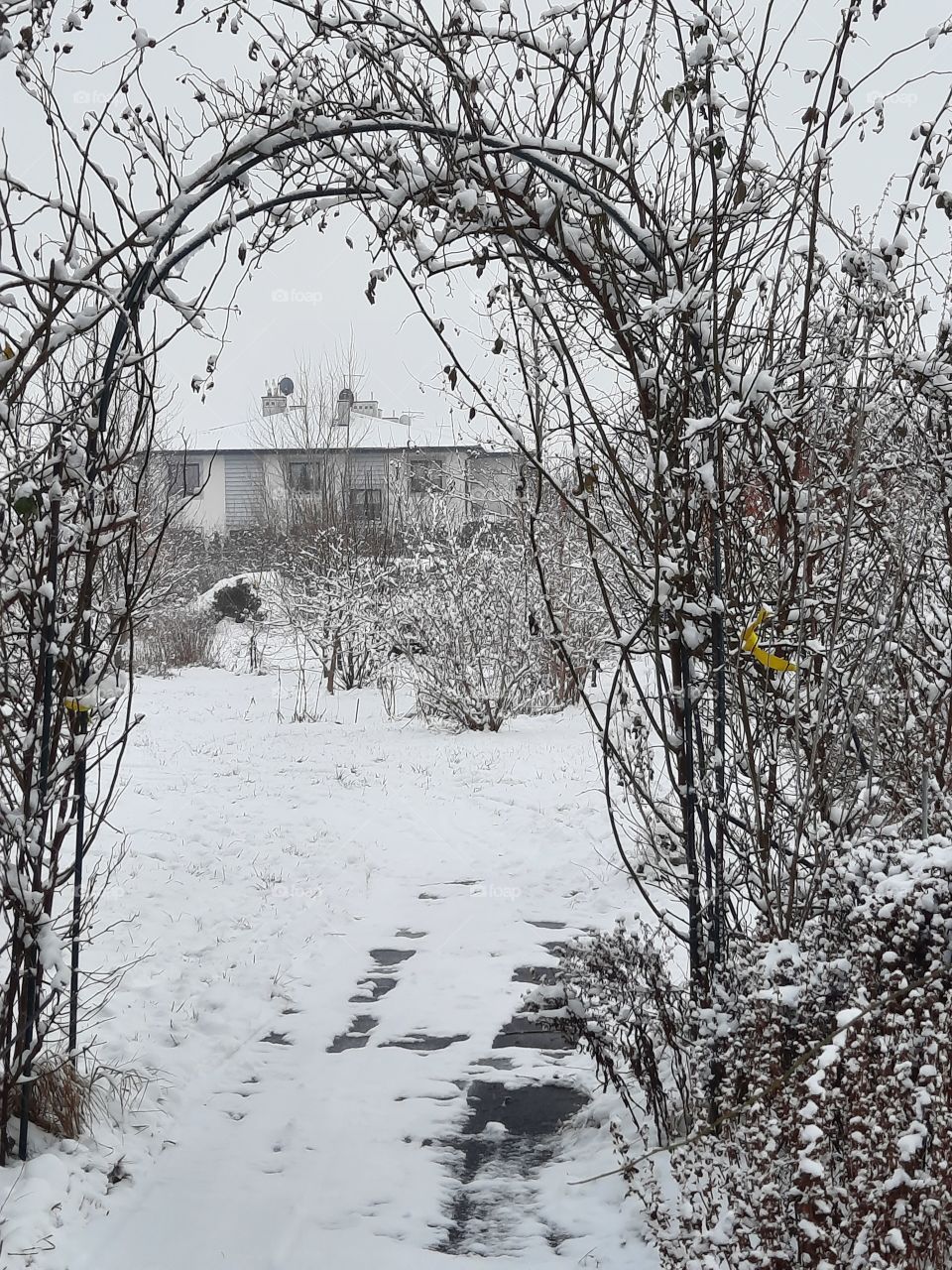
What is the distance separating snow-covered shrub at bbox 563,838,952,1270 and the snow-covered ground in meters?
0.62

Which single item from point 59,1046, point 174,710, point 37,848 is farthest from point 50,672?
point 174,710

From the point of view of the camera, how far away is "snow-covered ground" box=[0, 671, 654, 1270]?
3191 mm

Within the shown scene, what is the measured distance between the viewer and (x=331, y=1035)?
4.70m

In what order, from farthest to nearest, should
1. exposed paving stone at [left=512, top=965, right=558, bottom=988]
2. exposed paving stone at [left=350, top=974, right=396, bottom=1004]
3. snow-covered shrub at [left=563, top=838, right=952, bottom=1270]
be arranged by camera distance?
exposed paving stone at [left=512, top=965, right=558, bottom=988] → exposed paving stone at [left=350, top=974, right=396, bottom=1004] → snow-covered shrub at [left=563, top=838, right=952, bottom=1270]

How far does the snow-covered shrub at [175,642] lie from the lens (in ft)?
67.0

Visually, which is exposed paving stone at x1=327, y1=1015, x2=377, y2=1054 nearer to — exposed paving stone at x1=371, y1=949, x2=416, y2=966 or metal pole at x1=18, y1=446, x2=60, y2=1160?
exposed paving stone at x1=371, y1=949, x2=416, y2=966

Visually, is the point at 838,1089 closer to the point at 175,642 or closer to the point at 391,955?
the point at 391,955

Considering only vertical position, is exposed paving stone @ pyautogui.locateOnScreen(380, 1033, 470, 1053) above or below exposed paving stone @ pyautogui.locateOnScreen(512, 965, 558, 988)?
below

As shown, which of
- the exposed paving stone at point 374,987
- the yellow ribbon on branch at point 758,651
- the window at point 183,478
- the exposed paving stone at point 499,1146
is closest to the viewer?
the yellow ribbon on branch at point 758,651

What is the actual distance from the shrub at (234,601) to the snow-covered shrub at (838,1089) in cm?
2227

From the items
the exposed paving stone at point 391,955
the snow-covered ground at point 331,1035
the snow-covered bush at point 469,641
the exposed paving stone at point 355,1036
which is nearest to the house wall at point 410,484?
the snow-covered bush at point 469,641

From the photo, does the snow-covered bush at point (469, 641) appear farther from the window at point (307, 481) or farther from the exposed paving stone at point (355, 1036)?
the exposed paving stone at point (355, 1036)

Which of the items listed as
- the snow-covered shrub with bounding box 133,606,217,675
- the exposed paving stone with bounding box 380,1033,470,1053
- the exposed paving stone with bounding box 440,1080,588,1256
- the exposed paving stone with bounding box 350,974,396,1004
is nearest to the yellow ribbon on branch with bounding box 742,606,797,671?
the exposed paving stone with bounding box 440,1080,588,1256

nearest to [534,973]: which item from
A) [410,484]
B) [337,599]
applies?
[337,599]
